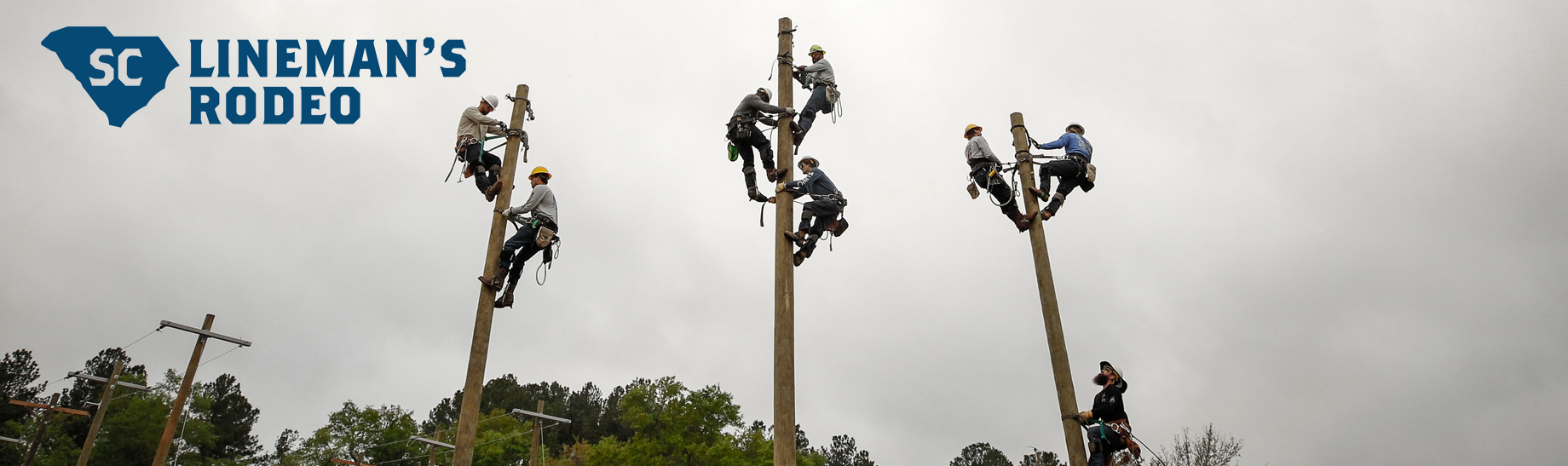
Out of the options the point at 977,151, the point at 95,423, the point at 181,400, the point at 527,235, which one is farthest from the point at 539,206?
the point at 95,423

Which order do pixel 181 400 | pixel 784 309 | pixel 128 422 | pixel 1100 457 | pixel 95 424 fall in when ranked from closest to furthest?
pixel 784 309 → pixel 1100 457 → pixel 181 400 → pixel 95 424 → pixel 128 422

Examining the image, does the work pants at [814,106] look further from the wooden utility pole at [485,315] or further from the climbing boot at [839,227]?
the wooden utility pole at [485,315]

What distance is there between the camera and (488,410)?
168 ft

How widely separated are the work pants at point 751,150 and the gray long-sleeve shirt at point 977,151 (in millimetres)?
2001

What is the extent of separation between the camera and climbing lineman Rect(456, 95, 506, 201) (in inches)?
319

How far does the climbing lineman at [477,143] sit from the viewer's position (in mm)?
8109

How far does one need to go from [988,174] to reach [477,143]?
494 centimetres

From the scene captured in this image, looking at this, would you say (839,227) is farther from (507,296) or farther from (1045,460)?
(1045,460)

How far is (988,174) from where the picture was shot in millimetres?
7953

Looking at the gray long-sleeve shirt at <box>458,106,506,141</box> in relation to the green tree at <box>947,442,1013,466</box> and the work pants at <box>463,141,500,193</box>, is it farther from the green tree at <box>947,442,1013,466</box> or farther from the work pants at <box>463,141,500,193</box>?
the green tree at <box>947,442,1013,466</box>

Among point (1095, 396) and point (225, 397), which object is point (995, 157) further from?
point (225, 397)

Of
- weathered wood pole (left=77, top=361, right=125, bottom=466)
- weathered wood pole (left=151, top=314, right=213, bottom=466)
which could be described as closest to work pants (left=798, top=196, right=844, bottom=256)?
weathered wood pole (left=151, top=314, right=213, bottom=466)

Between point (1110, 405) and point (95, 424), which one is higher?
point (95, 424)

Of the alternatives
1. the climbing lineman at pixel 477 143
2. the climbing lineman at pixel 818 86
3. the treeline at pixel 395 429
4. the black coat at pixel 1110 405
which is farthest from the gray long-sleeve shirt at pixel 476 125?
the treeline at pixel 395 429
